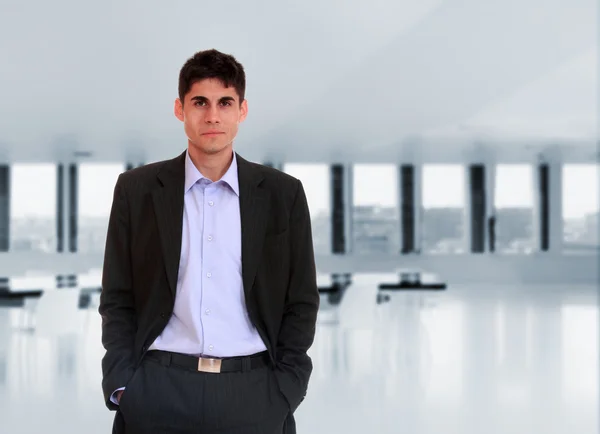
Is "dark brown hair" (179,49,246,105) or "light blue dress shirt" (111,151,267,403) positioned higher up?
"dark brown hair" (179,49,246,105)

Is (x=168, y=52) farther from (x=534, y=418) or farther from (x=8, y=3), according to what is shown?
(x=534, y=418)

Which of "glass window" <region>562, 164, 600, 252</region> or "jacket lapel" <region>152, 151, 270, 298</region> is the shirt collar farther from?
"glass window" <region>562, 164, 600, 252</region>

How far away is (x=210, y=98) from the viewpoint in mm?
1687

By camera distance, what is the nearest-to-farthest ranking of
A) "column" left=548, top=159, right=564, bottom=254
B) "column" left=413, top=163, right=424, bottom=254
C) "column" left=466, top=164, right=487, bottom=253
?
1. "column" left=413, top=163, right=424, bottom=254
2. "column" left=466, top=164, right=487, bottom=253
3. "column" left=548, top=159, right=564, bottom=254

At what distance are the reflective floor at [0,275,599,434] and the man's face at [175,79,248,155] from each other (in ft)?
10.4

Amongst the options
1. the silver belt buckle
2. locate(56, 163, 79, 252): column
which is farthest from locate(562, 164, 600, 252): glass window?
the silver belt buckle

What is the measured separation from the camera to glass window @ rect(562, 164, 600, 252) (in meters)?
19.4

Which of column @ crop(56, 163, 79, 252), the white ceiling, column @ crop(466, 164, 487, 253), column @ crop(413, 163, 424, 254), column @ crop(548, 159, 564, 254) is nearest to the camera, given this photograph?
the white ceiling

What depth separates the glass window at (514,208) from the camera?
63.2 feet

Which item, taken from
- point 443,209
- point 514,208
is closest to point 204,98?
point 443,209

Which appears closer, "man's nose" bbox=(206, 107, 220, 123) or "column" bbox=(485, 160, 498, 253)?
"man's nose" bbox=(206, 107, 220, 123)

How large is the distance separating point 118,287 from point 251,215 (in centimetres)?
39

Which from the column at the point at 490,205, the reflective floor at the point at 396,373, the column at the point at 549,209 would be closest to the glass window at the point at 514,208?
the column at the point at 490,205

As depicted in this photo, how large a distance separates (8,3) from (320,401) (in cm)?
405
